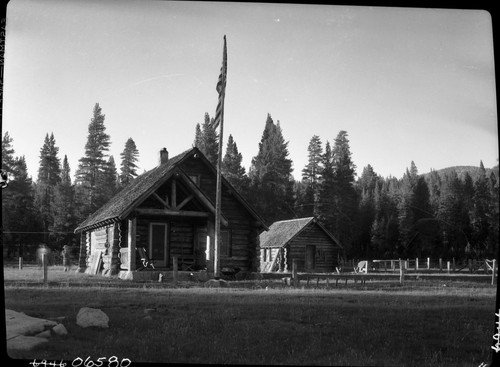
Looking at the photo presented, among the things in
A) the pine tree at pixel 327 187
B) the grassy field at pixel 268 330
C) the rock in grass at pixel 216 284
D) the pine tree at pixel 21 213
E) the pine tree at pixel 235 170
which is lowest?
the rock in grass at pixel 216 284

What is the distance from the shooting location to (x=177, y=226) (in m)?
24.0

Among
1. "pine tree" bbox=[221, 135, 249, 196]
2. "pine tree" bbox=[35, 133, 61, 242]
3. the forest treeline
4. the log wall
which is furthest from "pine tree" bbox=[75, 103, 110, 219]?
the log wall

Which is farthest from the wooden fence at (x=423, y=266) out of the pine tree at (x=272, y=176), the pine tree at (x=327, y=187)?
the pine tree at (x=272, y=176)

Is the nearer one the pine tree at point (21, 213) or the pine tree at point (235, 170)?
the pine tree at point (21, 213)

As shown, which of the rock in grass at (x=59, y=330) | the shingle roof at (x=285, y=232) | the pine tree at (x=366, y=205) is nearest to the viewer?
the rock in grass at (x=59, y=330)

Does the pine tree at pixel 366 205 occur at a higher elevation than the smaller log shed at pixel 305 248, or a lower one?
higher

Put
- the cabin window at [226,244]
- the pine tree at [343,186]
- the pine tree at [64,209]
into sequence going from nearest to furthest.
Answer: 1. the pine tree at [343,186]
2. the pine tree at [64,209]
3. the cabin window at [226,244]

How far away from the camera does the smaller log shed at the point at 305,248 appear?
37406mm

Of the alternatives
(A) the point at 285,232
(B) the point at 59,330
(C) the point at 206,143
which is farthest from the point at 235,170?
(B) the point at 59,330

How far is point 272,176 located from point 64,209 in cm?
1414

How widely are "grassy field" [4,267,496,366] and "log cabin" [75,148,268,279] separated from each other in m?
8.34

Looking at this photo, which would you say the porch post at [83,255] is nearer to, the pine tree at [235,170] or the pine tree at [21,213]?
the pine tree at [21,213]

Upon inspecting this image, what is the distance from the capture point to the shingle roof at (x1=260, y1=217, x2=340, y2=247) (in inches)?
1435

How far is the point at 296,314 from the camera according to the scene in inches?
405
